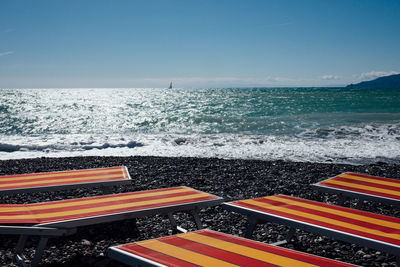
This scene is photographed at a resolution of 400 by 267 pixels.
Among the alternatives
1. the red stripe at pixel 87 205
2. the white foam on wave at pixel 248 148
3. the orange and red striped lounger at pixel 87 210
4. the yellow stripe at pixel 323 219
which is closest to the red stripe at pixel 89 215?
the orange and red striped lounger at pixel 87 210

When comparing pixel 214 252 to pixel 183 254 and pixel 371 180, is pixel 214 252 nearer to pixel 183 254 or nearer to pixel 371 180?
pixel 183 254

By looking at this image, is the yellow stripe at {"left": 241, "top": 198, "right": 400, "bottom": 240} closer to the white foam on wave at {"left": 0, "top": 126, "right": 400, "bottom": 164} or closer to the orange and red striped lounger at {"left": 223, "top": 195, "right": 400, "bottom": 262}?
the orange and red striped lounger at {"left": 223, "top": 195, "right": 400, "bottom": 262}

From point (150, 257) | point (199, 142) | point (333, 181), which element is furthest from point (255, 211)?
point (199, 142)

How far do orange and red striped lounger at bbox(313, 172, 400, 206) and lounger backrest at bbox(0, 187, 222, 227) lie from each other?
1.63 metres

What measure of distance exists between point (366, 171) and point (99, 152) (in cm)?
861

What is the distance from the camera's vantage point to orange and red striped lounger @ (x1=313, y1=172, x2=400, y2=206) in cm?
384

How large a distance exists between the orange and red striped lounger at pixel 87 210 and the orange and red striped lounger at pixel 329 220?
20.3 inches

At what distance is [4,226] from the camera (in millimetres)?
2719

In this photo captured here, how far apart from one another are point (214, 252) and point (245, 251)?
0.22 metres

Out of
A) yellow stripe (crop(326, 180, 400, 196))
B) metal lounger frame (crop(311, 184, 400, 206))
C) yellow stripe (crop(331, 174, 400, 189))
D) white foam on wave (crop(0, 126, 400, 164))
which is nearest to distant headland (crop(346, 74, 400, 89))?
white foam on wave (crop(0, 126, 400, 164))

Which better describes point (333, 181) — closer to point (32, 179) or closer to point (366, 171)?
point (366, 171)

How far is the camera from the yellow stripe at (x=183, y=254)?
2098 millimetres

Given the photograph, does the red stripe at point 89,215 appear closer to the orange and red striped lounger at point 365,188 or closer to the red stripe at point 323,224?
the red stripe at point 323,224

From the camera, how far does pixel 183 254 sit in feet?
7.30
